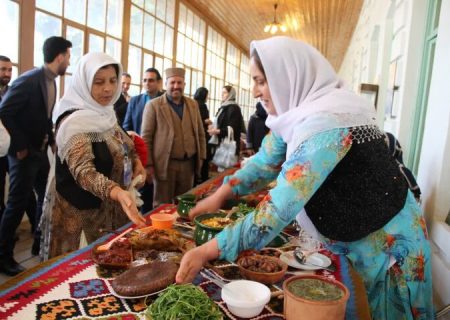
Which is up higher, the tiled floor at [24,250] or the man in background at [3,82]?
the man in background at [3,82]

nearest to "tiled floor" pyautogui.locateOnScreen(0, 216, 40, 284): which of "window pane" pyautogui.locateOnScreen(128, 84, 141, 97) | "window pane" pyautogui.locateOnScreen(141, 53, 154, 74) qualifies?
"window pane" pyautogui.locateOnScreen(128, 84, 141, 97)

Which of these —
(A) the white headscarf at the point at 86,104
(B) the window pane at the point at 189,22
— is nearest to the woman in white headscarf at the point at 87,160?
(A) the white headscarf at the point at 86,104

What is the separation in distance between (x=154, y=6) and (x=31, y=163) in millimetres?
5145

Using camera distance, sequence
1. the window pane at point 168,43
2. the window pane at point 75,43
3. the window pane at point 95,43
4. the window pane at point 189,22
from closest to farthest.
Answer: the window pane at point 75,43, the window pane at point 95,43, the window pane at point 168,43, the window pane at point 189,22

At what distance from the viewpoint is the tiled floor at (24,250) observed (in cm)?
321

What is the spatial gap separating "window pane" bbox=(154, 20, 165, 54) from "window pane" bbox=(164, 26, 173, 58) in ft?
0.61

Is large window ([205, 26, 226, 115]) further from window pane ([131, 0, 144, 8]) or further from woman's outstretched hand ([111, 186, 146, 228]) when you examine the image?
woman's outstretched hand ([111, 186, 146, 228])

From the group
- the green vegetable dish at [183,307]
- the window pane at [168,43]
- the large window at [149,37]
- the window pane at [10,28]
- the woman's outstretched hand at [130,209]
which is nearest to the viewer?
the green vegetable dish at [183,307]

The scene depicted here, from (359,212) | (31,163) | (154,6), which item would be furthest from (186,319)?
(154,6)

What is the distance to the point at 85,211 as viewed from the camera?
1995 millimetres

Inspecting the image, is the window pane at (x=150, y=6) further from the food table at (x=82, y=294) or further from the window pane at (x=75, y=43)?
the food table at (x=82, y=294)

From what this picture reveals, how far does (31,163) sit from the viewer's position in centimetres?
320

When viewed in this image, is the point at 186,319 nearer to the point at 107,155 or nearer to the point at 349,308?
the point at 349,308

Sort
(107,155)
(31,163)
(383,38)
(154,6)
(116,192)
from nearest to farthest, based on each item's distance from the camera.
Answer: (116,192), (107,155), (31,163), (383,38), (154,6)
